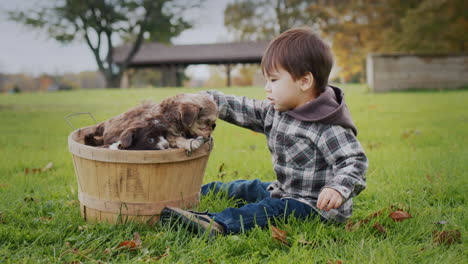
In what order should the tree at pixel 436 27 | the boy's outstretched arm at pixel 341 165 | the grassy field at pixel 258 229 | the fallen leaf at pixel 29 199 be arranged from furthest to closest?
the tree at pixel 436 27 → the fallen leaf at pixel 29 199 → the boy's outstretched arm at pixel 341 165 → the grassy field at pixel 258 229

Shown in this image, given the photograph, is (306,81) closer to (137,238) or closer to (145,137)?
(145,137)

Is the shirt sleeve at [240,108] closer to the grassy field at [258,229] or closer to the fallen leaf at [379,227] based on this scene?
the grassy field at [258,229]

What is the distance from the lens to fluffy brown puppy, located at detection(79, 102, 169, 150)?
9.52 ft

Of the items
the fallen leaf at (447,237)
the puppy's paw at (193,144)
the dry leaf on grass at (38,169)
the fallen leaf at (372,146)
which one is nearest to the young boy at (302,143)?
the puppy's paw at (193,144)

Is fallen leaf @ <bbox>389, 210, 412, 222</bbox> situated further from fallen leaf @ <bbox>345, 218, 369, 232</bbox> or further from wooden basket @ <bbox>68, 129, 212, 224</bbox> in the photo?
wooden basket @ <bbox>68, 129, 212, 224</bbox>

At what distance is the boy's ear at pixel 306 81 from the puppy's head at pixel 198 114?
662 mm

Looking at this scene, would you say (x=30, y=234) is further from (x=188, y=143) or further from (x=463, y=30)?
(x=463, y=30)

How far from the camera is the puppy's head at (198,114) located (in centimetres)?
296

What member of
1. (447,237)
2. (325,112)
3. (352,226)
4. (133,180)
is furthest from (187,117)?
(447,237)

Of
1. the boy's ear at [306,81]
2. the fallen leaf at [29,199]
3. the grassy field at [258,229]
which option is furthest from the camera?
the fallen leaf at [29,199]

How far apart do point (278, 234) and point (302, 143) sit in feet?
2.34

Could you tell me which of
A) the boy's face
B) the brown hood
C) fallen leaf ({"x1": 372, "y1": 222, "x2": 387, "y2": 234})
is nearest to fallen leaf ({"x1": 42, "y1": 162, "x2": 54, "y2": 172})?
the boy's face

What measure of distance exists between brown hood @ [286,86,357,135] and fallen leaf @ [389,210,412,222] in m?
0.70

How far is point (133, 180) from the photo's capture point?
277 cm
